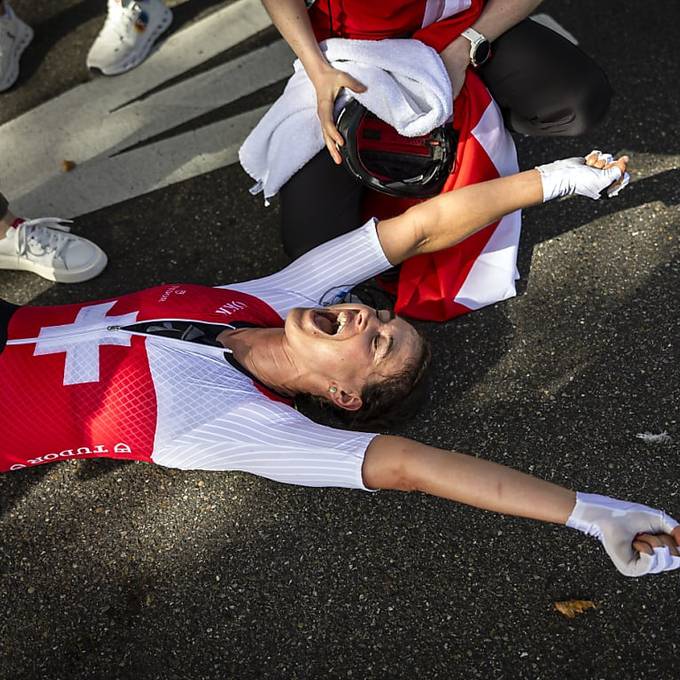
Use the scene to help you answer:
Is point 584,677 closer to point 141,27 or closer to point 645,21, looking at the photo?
point 645,21

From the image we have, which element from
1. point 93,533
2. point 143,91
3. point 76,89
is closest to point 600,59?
point 143,91

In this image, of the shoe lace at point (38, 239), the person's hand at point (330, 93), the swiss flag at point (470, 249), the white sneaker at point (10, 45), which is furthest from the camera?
the white sneaker at point (10, 45)

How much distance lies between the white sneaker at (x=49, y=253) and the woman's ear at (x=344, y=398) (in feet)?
3.96

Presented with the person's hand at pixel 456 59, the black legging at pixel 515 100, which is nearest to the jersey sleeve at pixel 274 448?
the black legging at pixel 515 100

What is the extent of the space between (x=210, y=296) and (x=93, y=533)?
37.7 inches

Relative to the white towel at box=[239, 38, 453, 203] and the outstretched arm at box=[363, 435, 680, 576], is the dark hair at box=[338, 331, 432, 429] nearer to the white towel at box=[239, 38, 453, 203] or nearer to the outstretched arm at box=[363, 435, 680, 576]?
the outstretched arm at box=[363, 435, 680, 576]

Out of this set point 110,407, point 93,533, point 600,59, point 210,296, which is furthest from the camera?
point 600,59

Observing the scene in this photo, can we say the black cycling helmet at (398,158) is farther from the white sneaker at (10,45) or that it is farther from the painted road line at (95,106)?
the white sneaker at (10,45)

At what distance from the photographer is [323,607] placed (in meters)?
2.48

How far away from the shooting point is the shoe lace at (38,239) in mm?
2898

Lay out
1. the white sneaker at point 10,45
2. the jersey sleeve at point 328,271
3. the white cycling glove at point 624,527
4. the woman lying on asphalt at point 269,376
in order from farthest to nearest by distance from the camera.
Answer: the white sneaker at point 10,45, the jersey sleeve at point 328,271, the woman lying on asphalt at point 269,376, the white cycling glove at point 624,527

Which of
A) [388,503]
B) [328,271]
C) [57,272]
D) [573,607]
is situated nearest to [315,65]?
[328,271]

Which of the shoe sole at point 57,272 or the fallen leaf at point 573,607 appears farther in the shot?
the shoe sole at point 57,272

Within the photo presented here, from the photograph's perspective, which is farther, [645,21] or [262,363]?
[645,21]
